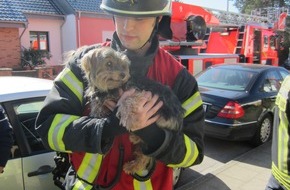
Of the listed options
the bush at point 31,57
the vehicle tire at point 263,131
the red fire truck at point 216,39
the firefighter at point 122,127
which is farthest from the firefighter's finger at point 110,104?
the bush at point 31,57

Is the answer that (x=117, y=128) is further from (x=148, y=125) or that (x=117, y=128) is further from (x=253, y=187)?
(x=253, y=187)

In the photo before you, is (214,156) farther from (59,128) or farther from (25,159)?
(59,128)

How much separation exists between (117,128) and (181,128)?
1.09 feet

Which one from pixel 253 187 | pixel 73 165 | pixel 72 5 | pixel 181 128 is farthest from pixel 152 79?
pixel 72 5

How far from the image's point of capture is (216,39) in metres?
12.6

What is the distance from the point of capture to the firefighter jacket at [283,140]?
1.97 metres

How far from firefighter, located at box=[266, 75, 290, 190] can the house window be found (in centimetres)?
1728

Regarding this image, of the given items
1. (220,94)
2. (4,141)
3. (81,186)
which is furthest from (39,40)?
(81,186)

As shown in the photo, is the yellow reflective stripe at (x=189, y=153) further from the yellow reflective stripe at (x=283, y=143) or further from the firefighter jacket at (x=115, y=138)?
the yellow reflective stripe at (x=283, y=143)

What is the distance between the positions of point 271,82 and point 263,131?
1.08 m

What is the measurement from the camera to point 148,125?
1.49 meters

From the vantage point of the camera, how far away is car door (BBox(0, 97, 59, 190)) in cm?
277

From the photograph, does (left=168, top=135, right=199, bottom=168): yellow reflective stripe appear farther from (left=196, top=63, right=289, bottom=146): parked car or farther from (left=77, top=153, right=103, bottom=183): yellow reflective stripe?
(left=196, top=63, right=289, bottom=146): parked car

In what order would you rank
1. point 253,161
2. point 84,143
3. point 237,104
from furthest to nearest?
point 237,104 → point 253,161 → point 84,143
